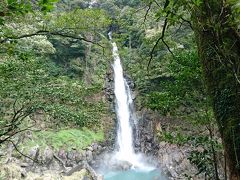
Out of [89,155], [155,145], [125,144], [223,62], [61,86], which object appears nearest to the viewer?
[223,62]

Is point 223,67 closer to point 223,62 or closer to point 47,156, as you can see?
point 223,62

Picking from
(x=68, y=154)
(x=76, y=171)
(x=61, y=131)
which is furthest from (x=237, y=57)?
(x=61, y=131)

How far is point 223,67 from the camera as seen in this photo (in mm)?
2146

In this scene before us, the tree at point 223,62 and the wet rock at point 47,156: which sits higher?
the tree at point 223,62

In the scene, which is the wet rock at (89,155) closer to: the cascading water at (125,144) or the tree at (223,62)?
the cascading water at (125,144)

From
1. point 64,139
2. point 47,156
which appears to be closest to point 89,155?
point 64,139

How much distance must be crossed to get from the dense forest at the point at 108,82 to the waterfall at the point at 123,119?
0.43 metres

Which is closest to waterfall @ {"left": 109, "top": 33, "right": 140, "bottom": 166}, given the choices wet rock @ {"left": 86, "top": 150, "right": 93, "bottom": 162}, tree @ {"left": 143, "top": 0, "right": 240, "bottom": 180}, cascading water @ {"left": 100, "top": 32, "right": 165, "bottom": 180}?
cascading water @ {"left": 100, "top": 32, "right": 165, "bottom": 180}

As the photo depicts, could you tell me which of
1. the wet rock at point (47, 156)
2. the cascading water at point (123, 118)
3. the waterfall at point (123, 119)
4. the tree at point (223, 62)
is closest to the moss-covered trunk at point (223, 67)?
the tree at point (223, 62)

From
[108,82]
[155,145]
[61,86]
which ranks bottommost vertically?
[155,145]

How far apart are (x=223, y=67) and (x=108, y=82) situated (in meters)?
20.0

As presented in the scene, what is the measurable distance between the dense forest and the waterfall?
0.43m

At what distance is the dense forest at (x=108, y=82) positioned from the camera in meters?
2.13

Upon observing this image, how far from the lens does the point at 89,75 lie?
74.6ft
